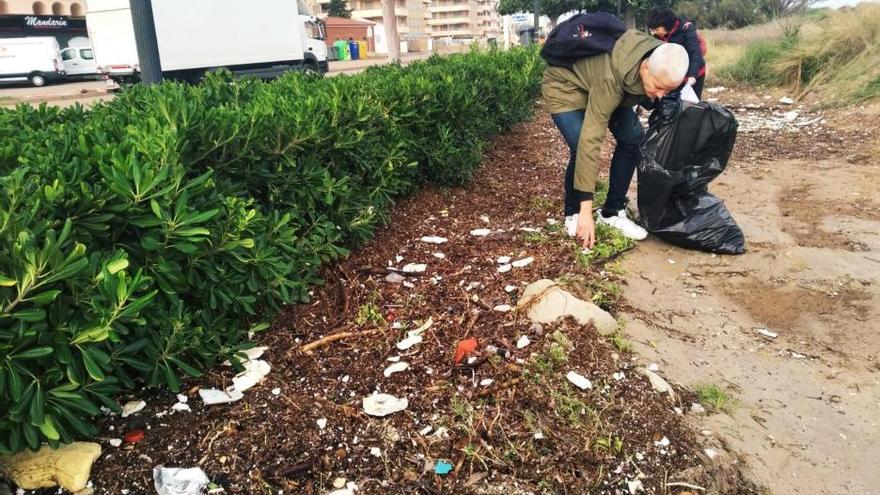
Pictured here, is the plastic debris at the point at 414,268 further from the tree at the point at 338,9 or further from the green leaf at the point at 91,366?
the tree at the point at 338,9

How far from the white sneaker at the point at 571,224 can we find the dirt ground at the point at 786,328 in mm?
394

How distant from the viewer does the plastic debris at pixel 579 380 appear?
246 cm

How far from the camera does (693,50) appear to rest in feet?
21.2

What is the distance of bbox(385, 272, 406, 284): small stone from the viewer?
3.46 meters

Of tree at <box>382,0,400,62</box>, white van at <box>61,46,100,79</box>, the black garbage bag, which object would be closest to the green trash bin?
white van at <box>61,46,100,79</box>

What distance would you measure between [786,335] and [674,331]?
574mm

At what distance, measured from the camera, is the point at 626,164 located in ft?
13.5

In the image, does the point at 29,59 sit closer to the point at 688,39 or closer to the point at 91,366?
the point at 688,39

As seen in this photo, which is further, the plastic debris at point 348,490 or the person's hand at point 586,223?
the person's hand at point 586,223

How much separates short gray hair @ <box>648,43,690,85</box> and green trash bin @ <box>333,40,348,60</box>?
45.4 metres

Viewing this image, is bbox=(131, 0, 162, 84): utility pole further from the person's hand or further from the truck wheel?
the truck wheel

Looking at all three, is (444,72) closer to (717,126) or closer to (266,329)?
(717,126)

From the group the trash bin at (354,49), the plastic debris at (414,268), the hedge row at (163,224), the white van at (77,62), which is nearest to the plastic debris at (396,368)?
the hedge row at (163,224)

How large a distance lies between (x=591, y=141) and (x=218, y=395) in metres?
2.25
